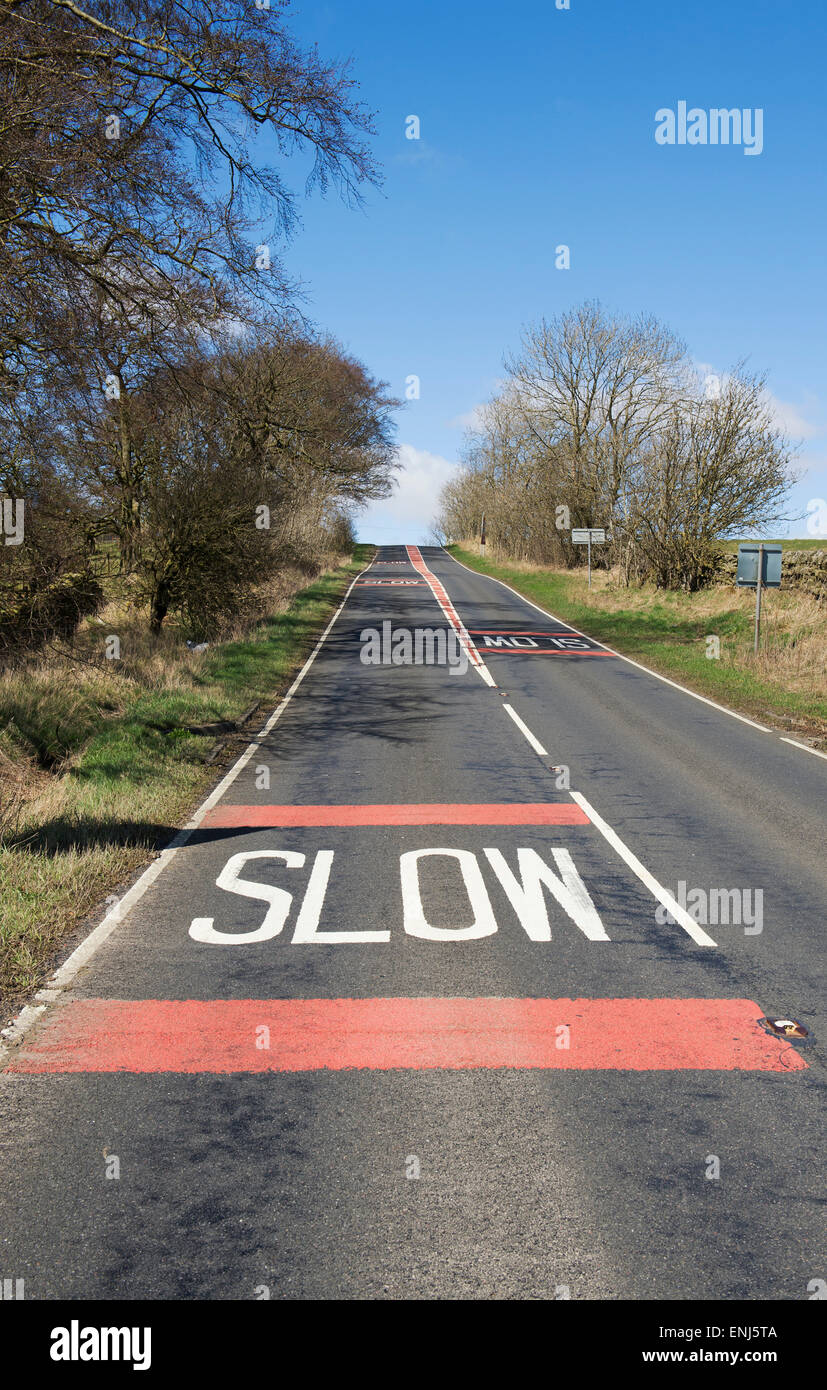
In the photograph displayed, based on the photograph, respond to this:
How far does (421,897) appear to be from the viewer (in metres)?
7.46

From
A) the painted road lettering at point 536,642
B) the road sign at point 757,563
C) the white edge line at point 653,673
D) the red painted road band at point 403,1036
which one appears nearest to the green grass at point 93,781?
the red painted road band at point 403,1036

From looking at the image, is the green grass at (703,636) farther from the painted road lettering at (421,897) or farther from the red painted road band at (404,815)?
the painted road lettering at (421,897)

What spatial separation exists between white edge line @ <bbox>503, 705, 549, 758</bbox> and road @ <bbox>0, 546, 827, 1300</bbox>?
3.22m

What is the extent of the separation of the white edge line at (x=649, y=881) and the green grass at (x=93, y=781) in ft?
14.3

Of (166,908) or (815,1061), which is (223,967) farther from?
(815,1061)

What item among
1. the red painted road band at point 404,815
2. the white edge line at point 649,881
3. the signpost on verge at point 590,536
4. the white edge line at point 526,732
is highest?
the signpost on verge at point 590,536

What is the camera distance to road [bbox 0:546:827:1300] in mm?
3484

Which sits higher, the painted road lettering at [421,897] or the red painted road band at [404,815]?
the red painted road band at [404,815]

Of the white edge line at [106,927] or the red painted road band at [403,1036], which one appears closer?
the red painted road band at [403,1036]

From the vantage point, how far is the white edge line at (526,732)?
13.7m

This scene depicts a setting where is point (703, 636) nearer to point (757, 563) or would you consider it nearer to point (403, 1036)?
point (757, 563)
